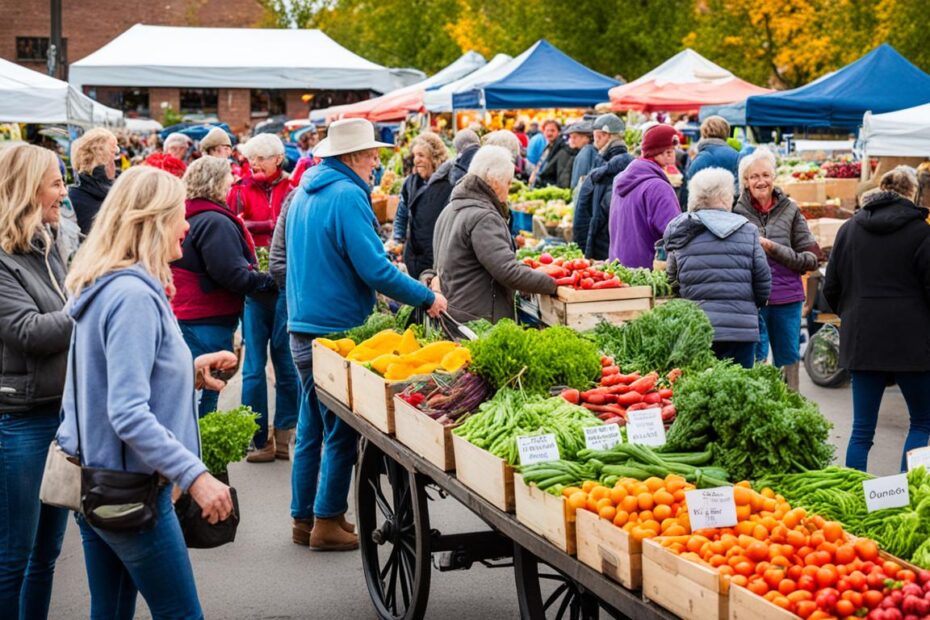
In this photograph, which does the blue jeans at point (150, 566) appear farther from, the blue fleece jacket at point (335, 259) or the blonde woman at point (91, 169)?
the blonde woman at point (91, 169)

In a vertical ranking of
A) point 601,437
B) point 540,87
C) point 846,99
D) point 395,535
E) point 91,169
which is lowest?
point 395,535

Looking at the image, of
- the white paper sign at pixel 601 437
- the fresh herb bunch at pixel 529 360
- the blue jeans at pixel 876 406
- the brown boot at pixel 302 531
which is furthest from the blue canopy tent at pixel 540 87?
the white paper sign at pixel 601 437

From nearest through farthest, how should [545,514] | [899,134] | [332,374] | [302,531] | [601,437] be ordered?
[545,514], [601,437], [332,374], [302,531], [899,134]

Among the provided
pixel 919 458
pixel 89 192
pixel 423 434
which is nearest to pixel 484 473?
pixel 423 434

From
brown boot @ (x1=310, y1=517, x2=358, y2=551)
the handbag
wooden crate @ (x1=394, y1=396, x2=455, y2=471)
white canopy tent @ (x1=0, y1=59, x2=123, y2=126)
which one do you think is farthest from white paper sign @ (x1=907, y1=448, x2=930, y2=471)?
white canopy tent @ (x1=0, y1=59, x2=123, y2=126)

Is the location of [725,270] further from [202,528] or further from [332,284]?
[202,528]

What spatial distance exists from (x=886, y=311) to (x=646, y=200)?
2.26 m

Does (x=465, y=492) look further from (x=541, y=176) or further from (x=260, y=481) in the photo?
(x=541, y=176)

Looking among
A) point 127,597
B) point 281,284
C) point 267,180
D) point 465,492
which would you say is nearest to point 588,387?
point 465,492

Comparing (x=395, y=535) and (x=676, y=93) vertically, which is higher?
(x=676, y=93)

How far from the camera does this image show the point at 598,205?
9969mm

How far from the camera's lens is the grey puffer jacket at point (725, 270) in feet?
23.0

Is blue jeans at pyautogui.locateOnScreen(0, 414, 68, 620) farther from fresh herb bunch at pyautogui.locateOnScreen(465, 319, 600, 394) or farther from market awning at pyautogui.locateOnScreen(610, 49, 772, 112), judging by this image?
market awning at pyautogui.locateOnScreen(610, 49, 772, 112)

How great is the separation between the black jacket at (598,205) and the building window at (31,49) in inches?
2032
